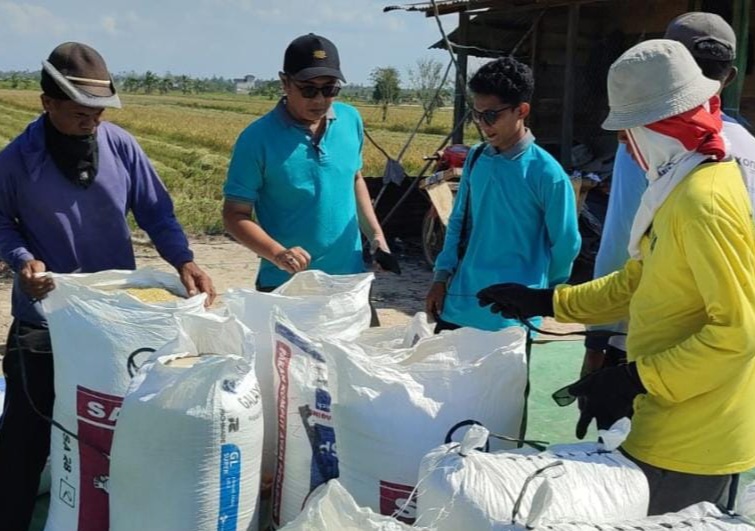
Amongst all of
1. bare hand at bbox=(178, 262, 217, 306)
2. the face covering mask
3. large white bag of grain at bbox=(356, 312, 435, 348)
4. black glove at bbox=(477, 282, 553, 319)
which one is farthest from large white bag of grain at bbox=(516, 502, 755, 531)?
the face covering mask

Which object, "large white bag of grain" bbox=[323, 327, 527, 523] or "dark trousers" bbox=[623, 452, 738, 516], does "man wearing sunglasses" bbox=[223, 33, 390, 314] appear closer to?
"large white bag of grain" bbox=[323, 327, 527, 523]

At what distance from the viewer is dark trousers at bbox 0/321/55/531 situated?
7.43ft

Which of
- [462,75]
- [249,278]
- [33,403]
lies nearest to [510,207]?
[33,403]

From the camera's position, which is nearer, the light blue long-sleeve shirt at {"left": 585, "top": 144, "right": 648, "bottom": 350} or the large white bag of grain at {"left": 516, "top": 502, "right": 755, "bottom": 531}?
the large white bag of grain at {"left": 516, "top": 502, "right": 755, "bottom": 531}

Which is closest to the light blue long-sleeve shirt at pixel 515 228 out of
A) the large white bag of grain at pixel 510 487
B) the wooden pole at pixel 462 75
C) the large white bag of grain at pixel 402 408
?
the large white bag of grain at pixel 402 408

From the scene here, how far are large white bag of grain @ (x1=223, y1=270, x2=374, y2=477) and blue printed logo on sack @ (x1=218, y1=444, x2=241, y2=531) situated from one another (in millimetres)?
367

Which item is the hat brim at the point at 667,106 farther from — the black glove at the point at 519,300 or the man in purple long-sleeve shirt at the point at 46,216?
the man in purple long-sleeve shirt at the point at 46,216

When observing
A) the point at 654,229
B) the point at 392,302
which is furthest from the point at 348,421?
the point at 392,302

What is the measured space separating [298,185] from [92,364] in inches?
35.0

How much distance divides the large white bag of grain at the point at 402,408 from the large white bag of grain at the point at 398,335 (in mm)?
320

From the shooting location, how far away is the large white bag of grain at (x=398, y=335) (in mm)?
2197

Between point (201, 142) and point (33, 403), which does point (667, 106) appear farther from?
point (201, 142)

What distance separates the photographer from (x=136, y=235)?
9.48 metres

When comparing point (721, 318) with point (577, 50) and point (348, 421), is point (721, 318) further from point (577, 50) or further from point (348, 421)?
point (577, 50)
